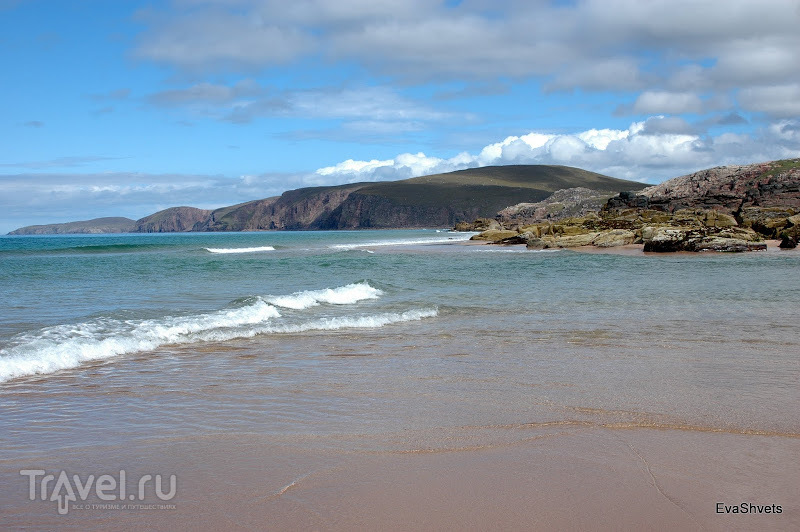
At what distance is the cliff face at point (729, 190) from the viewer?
6575 cm

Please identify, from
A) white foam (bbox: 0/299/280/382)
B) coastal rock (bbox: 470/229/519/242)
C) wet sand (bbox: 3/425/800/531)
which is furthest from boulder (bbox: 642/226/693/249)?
wet sand (bbox: 3/425/800/531)

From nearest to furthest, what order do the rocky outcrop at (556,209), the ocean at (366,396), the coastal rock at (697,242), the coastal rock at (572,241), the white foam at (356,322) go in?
1. the ocean at (366,396)
2. the white foam at (356,322)
3. the coastal rock at (697,242)
4. the coastal rock at (572,241)
5. the rocky outcrop at (556,209)

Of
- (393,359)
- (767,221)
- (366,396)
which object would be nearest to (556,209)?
(767,221)

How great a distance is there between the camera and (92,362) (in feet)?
28.0

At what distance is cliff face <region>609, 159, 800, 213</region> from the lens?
2589 inches

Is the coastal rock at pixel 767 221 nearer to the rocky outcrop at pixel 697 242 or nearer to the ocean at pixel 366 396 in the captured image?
the rocky outcrop at pixel 697 242

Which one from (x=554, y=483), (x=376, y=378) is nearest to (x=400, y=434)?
(x=554, y=483)

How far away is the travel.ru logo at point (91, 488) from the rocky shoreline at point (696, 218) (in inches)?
1402

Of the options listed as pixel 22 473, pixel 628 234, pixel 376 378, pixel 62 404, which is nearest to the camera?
pixel 22 473

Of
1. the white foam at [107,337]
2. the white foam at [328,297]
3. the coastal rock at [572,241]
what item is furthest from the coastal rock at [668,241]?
the white foam at [107,337]

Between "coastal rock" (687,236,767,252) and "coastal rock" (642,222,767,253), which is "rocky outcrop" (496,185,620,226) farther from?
"coastal rock" (687,236,767,252)

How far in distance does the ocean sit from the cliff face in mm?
58844

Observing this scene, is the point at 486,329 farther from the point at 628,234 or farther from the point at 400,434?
the point at 628,234

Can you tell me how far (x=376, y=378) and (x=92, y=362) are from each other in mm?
4090
